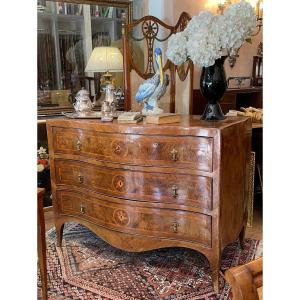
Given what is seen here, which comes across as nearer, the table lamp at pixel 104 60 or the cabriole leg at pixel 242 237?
the cabriole leg at pixel 242 237

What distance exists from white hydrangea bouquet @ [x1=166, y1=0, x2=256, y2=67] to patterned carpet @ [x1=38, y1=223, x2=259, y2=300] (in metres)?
1.24

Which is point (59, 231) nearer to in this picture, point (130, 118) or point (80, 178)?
point (80, 178)

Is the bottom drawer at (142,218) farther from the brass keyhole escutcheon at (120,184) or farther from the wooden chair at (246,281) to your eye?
the wooden chair at (246,281)

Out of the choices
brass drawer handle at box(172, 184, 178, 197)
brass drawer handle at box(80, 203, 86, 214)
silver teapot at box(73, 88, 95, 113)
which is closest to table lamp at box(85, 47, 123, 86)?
silver teapot at box(73, 88, 95, 113)

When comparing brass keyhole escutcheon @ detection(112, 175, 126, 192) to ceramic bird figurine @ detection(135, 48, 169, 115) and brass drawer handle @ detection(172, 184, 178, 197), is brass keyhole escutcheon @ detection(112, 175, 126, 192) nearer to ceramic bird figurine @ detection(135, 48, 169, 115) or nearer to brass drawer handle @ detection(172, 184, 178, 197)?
brass drawer handle @ detection(172, 184, 178, 197)

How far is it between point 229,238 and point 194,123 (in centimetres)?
71

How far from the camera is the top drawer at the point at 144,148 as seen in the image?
194 centimetres

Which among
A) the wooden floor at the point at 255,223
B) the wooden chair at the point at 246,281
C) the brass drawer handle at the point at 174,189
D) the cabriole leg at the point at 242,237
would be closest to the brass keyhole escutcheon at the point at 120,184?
the brass drawer handle at the point at 174,189

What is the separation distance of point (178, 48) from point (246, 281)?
5.41 ft

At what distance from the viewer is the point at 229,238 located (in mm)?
2160

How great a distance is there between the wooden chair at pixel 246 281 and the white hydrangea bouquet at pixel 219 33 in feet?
4.95

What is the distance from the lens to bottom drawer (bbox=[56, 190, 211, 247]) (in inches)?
79.9
